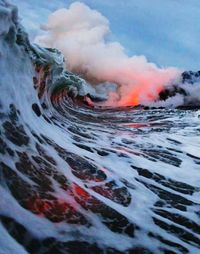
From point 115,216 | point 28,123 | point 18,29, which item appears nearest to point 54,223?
point 115,216

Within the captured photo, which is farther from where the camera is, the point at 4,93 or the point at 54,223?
the point at 4,93

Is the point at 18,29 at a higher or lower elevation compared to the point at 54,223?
higher

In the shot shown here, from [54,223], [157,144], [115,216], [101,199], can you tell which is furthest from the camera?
[157,144]

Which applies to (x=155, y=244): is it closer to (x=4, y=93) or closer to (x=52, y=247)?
(x=52, y=247)

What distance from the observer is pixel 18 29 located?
44.5 feet

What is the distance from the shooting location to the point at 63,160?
11867 mm

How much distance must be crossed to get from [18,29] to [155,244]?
8359 mm

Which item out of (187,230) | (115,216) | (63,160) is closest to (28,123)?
(63,160)

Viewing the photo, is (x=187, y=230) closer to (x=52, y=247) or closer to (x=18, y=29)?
(x=52, y=247)

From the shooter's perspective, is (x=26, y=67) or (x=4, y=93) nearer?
(x=4, y=93)

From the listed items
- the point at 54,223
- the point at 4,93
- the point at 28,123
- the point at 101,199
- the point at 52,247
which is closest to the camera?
the point at 52,247

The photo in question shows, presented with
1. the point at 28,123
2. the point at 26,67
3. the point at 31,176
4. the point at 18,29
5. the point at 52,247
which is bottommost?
the point at 52,247

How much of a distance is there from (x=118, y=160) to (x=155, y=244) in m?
6.13

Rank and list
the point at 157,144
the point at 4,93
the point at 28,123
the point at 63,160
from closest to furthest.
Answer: the point at 4,93 → the point at 63,160 → the point at 28,123 → the point at 157,144
